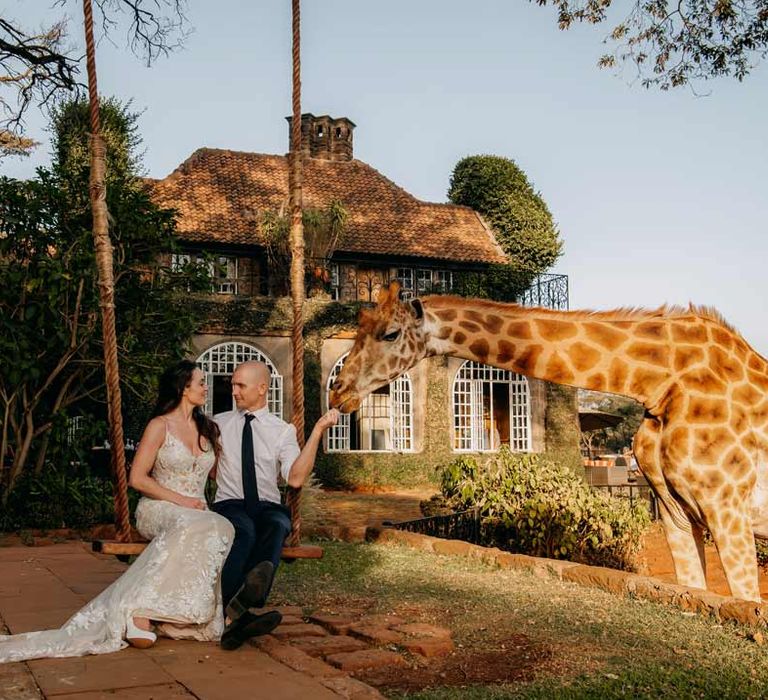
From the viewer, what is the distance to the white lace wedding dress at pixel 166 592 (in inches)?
179

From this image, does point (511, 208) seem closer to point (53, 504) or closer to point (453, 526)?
point (453, 526)

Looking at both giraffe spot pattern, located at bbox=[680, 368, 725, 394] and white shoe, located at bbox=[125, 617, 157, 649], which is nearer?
white shoe, located at bbox=[125, 617, 157, 649]

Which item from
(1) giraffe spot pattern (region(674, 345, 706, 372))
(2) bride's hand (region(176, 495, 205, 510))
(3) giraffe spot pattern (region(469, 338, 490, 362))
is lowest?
(2) bride's hand (region(176, 495, 205, 510))

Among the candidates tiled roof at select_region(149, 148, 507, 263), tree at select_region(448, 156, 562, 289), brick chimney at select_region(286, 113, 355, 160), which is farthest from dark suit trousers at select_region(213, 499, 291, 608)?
brick chimney at select_region(286, 113, 355, 160)

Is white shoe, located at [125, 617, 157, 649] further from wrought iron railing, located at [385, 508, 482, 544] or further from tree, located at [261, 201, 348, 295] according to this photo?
tree, located at [261, 201, 348, 295]

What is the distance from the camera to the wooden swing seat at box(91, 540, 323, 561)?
4891 millimetres

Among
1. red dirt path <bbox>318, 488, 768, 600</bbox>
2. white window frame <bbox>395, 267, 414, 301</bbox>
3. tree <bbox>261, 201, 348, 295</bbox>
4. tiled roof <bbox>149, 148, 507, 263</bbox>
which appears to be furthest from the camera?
white window frame <bbox>395, 267, 414, 301</bbox>

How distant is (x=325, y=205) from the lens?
25.0 meters

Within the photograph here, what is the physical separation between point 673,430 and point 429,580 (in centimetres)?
253

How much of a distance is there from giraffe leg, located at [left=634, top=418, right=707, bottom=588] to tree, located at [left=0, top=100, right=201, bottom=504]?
7.10 meters

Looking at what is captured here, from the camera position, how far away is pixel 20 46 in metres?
13.2

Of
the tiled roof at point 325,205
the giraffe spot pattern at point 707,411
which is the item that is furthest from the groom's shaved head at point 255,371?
the tiled roof at point 325,205

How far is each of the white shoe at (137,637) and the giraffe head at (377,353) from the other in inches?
67.2

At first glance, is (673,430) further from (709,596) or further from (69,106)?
(69,106)
